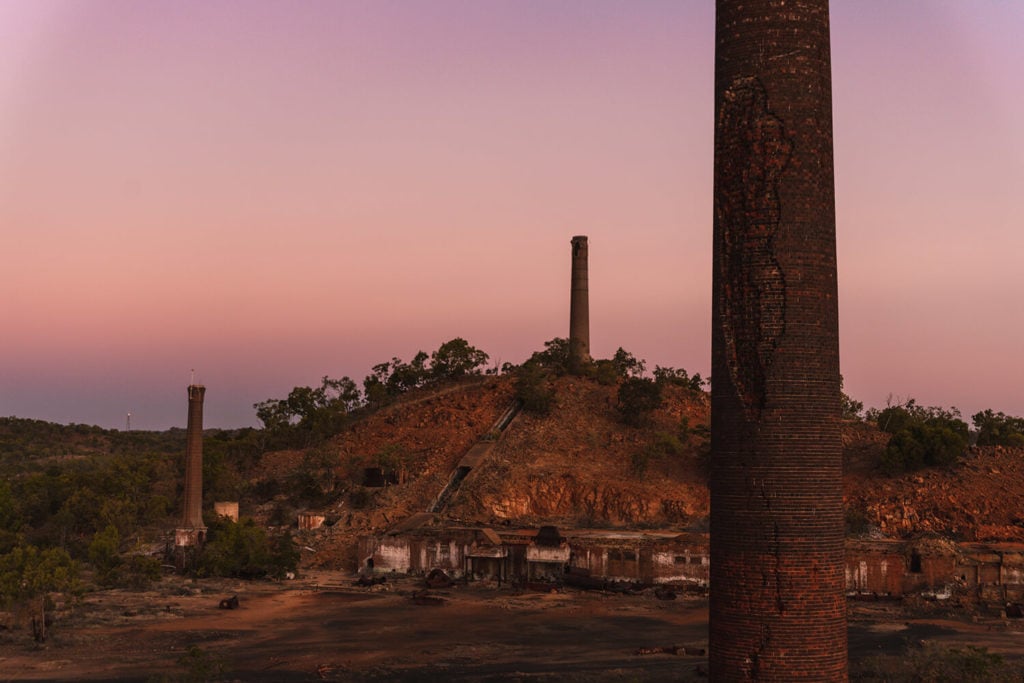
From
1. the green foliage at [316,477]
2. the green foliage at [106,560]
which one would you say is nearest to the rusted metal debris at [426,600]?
the green foliage at [106,560]

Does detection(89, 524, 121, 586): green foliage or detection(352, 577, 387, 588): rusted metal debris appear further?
detection(352, 577, 387, 588): rusted metal debris

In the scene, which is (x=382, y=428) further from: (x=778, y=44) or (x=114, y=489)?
(x=778, y=44)

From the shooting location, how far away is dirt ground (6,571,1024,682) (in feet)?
84.4

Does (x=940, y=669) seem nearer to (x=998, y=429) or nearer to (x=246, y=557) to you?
(x=246, y=557)

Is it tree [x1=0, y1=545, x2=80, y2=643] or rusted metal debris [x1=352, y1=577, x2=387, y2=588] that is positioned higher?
tree [x1=0, y1=545, x2=80, y2=643]

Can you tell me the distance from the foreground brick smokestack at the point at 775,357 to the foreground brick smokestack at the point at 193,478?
122ft

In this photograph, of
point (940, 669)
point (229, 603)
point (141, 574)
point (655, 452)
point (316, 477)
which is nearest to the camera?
point (940, 669)

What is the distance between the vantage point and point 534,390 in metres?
67.1

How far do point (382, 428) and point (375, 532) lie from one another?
60.2 ft

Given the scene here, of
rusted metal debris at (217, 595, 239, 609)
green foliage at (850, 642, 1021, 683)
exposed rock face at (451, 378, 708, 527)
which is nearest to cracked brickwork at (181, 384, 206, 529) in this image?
rusted metal debris at (217, 595, 239, 609)

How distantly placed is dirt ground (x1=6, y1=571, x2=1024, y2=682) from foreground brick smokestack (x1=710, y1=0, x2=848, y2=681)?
32.9 feet

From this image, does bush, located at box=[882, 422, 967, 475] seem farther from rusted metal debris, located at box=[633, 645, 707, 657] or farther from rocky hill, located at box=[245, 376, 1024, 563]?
rusted metal debris, located at box=[633, 645, 707, 657]

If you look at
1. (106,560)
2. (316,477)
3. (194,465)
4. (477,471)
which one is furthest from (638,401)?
(106,560)

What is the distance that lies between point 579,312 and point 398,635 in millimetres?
39848
